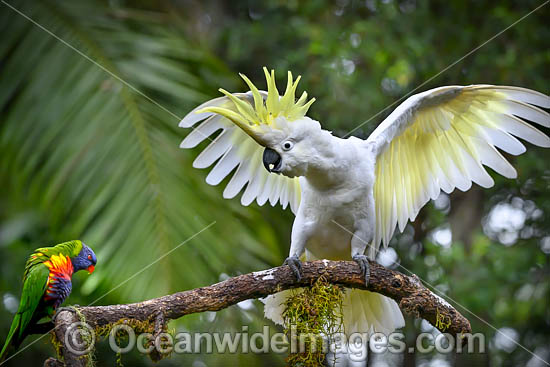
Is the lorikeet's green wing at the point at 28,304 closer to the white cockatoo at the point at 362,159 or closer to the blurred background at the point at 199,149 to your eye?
the blurred background at the point at 199,149

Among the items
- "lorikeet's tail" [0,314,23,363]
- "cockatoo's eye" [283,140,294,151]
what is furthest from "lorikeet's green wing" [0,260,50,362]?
"cockatoo's eye" [283,140,294,151]

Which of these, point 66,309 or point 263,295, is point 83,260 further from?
point 263,295

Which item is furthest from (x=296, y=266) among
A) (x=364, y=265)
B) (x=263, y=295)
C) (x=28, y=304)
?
(x=28, y=304)

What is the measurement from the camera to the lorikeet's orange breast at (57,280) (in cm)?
244

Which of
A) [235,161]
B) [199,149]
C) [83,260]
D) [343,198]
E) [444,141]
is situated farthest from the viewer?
[199,149]

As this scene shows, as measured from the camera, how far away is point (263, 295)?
8.84 ft

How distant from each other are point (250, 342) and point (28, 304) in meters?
1.33

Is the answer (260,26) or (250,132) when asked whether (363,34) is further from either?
(250,132)

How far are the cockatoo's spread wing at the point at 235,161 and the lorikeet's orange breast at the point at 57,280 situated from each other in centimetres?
104

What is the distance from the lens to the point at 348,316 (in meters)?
3.42

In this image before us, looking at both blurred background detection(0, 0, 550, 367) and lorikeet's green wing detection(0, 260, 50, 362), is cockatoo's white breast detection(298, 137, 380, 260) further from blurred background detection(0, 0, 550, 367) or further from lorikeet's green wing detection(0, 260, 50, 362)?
lorikeet's green wing detection(0, 260, 50, 362)

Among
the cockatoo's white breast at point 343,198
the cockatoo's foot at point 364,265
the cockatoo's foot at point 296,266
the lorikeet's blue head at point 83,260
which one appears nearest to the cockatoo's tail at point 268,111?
the cockatoo's white breast at point 343,198

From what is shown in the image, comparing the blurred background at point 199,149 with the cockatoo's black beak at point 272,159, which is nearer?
the cockatoo's black beak at point 272,159

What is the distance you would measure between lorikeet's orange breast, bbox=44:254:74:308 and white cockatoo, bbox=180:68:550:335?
0.87 metres
